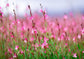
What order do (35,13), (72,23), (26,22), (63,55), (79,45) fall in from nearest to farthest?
(63,55), (79,45), (72,23), (26,22), (35,13)

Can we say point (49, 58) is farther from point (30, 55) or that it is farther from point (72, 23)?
point (72, 23)

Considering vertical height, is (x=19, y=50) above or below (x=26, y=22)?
below

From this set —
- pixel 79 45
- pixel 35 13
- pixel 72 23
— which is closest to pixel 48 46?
pixel 79 45

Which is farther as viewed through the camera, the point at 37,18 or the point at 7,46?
the point at 37,18

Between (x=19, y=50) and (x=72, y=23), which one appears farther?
(x=72, y=23)

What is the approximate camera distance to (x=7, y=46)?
153 inches

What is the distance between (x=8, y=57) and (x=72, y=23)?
1851 mm

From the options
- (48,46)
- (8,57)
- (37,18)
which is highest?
(37,18)

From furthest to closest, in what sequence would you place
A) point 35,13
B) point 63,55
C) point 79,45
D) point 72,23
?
point 35,13
point 72,23
point 79,45
point 63,55

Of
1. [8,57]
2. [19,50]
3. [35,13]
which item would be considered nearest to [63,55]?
[19,50]

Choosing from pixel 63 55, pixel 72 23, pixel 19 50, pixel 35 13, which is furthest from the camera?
pixel 35 13

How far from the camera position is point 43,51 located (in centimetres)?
339

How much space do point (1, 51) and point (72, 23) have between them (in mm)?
1921

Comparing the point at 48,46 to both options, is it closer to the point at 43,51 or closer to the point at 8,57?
the point at 43,51
